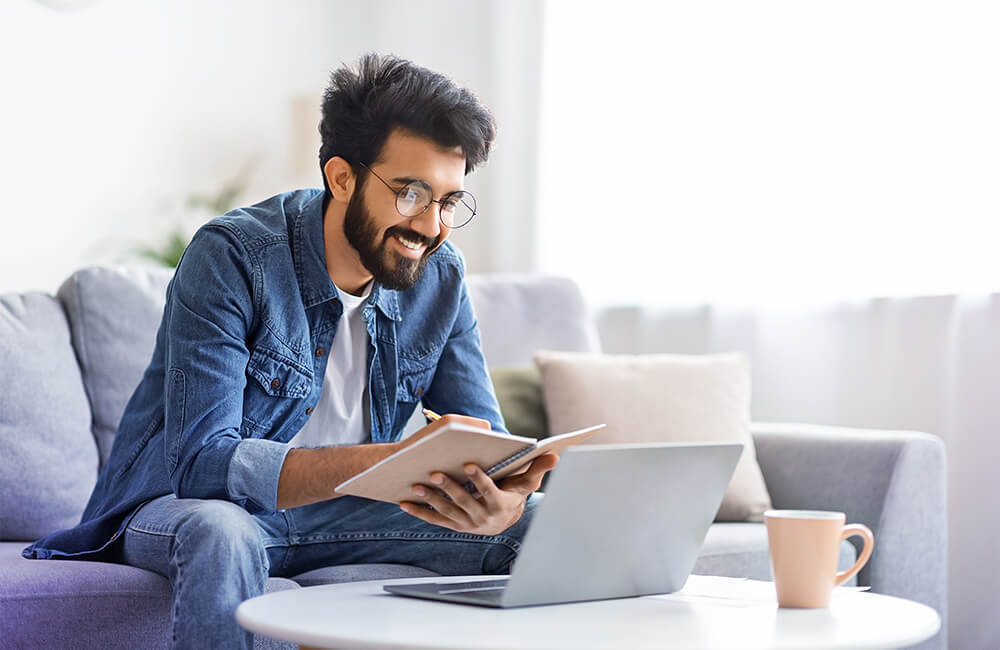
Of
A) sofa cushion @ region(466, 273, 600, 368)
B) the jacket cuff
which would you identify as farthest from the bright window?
the jacket cuff

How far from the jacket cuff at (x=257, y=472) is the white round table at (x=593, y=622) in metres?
0.21

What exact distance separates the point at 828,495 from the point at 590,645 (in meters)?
1.35

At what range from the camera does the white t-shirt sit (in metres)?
1.69

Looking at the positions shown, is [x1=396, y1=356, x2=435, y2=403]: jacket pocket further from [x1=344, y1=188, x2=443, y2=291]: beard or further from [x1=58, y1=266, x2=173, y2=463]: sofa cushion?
[x1=58, y1=266, x2=173, y2=463]: sofa cushion

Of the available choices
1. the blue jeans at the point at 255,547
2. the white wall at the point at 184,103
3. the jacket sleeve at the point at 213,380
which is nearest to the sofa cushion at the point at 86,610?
the blue jeans at the point at 255,547

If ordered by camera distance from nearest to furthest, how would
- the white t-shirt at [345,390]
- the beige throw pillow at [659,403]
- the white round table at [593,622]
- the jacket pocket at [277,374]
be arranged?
1. the white round table at [593,622]
2. the jacket pocket at [277,374]
3. the white t-shirt at [345,390]
4. the beige throw pillow at [659,403]

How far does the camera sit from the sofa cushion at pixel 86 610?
1.43 m

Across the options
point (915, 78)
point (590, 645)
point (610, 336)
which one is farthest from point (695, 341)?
point (590, 645)

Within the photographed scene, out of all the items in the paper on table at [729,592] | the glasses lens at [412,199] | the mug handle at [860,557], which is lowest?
the paper on table at [729,592]

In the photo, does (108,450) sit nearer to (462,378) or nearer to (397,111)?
(462,378)

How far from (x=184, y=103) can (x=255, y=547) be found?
2.22 m

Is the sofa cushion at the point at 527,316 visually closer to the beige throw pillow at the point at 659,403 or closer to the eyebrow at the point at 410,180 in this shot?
the beige throw pillow at the point at 659,403

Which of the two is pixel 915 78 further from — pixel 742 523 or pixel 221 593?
pixel 221 593

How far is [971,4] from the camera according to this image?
7.94ft
